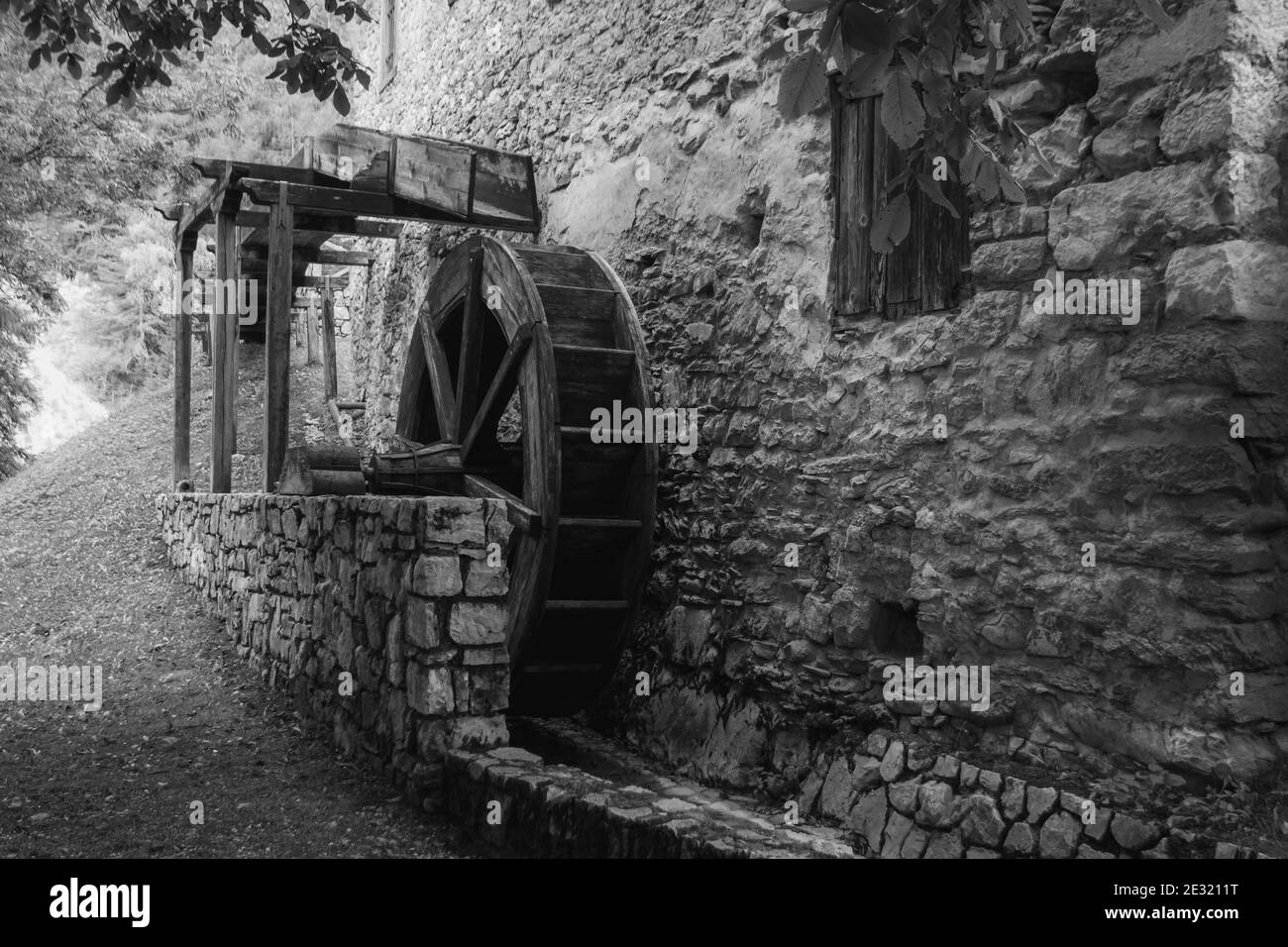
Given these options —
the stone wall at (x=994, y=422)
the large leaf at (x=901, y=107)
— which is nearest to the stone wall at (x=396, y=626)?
the stone wall at (x=994, y=422)

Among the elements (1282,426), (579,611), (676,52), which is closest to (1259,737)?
(1282,426)

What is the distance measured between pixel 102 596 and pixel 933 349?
21.1ft

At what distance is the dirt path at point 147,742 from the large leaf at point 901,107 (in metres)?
2.84

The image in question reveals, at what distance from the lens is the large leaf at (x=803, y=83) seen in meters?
2.46

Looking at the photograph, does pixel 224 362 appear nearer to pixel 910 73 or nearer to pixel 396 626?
pixel 396 626

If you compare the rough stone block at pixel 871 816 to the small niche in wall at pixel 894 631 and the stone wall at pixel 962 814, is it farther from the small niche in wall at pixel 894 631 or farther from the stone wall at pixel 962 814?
the small niche in wall at pixel 894 631

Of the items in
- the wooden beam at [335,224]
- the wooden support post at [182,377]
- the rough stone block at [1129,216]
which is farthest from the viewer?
the wooden support post at [182,377]

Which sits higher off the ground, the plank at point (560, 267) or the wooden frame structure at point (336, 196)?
the wooden frame structure at point (336, 196)

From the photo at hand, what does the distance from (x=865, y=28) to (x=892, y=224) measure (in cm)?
47

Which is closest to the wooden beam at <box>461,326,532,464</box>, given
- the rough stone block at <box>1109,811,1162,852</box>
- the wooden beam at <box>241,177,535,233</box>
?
the wooden beam at <box>241,177,535,233</box>

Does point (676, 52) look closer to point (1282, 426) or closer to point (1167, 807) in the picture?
point (1282, 426)

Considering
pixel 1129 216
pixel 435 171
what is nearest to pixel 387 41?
pixel 435 171

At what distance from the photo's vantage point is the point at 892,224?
2.67 m

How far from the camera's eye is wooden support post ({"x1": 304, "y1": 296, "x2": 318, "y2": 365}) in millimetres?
16094
